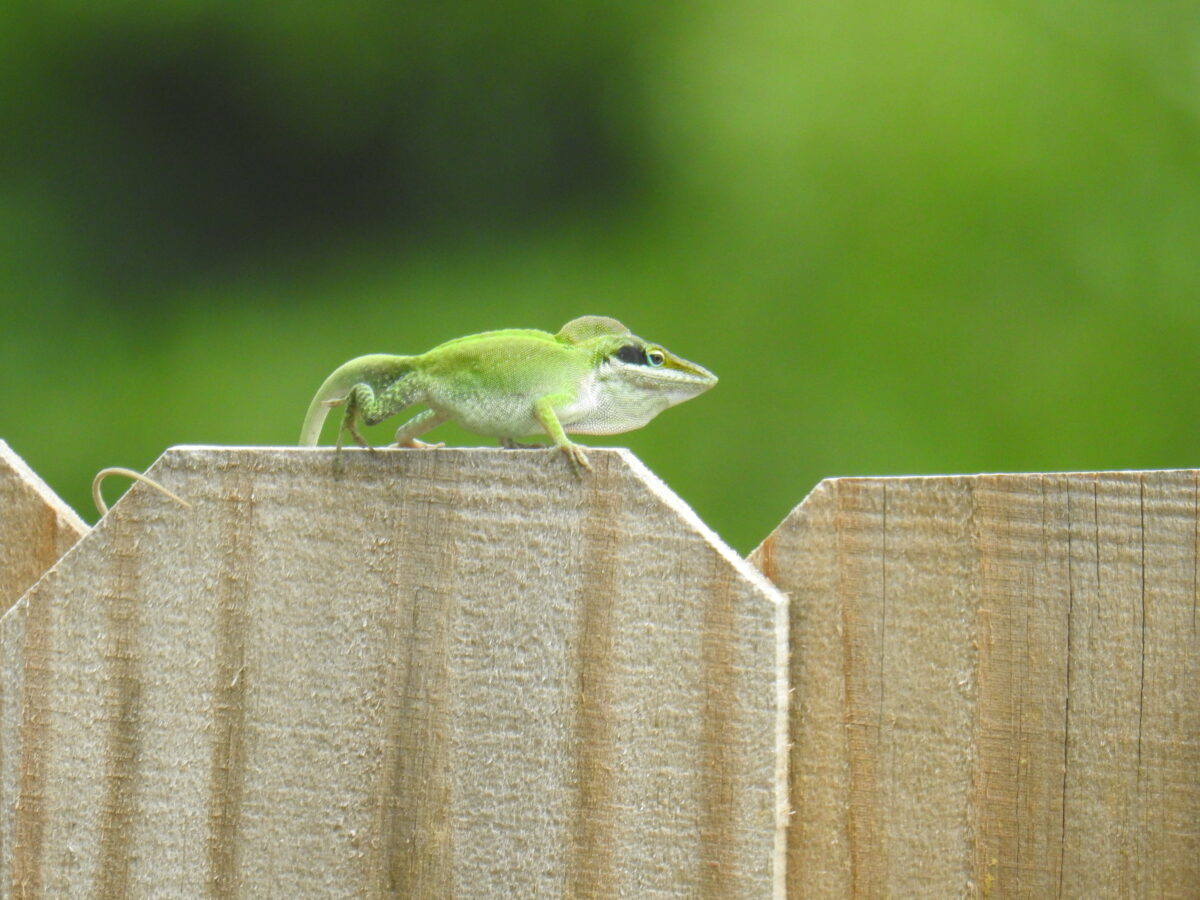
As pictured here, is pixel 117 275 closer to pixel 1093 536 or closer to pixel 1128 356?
pixel 1128 356

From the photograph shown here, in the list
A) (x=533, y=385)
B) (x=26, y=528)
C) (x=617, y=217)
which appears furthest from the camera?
(x=617, y=217)

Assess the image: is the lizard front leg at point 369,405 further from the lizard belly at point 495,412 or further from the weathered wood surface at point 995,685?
the weathered wood surface at point 995,685

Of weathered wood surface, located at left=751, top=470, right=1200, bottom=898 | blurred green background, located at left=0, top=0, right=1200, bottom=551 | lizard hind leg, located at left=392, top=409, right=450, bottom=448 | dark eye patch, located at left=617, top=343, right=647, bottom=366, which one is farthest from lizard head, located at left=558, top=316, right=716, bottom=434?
blurred green background, located at left=0, top=0, right=1200, bottom=551

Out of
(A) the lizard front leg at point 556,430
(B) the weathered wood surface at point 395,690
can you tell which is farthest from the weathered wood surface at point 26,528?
(A) the lizard front leg at point 556,430

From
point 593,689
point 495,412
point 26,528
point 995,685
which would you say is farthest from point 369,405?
point 995,685

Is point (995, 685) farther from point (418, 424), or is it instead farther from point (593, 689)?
point (418, 424)

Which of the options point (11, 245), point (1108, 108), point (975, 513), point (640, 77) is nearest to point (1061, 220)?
point (1108, 108)

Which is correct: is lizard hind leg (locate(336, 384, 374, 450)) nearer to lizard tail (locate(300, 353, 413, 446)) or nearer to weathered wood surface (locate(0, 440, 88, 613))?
lizard tail (locate(300, 353, 413, 446))
